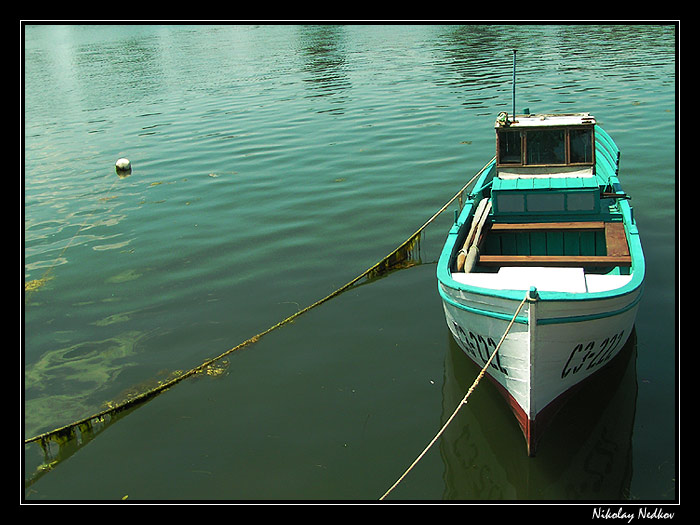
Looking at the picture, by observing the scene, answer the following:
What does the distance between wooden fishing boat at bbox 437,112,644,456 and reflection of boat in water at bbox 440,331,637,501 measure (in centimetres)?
35

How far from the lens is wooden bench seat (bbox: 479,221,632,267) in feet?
32.2

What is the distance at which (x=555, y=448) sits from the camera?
816 centimetres

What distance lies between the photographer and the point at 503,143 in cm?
1326

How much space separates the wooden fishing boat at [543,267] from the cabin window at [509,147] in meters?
0.02

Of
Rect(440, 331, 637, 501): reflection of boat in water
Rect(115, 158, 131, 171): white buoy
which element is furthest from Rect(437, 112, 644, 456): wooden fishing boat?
Rect(115, 158, 131, 171): white buoy

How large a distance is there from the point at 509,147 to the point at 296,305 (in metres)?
5.44

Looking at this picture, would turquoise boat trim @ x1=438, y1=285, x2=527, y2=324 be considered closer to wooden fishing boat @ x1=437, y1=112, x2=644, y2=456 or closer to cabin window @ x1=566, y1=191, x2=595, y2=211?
wooden fishing boat @ x1=437, y1=112, x2=644, y2=456

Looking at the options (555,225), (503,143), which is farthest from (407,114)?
(555,225)

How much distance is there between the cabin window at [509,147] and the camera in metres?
13.2

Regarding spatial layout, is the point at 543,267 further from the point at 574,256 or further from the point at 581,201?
the point at 581,201

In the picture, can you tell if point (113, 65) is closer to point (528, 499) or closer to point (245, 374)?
point (245, 374)

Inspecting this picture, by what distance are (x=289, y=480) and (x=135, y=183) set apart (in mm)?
14571

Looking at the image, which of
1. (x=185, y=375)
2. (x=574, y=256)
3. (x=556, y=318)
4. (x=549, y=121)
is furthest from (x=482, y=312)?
(x=549, y=121)

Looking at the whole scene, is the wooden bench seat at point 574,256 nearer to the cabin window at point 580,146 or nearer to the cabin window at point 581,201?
the cabin window at point 581,201
